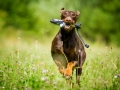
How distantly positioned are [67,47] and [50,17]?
92.7 ft

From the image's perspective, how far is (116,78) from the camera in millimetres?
6008

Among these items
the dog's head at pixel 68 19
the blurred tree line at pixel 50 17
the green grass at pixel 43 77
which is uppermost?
the blurred tree line at pixel 50 17

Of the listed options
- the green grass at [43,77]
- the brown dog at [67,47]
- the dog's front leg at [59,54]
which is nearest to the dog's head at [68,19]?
the brown dog at [67,47]

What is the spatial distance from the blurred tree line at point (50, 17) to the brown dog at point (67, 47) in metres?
21.8

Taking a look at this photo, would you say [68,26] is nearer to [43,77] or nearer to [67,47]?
[67,47]

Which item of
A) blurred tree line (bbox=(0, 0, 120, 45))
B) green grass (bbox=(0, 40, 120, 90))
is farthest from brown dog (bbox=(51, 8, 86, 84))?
blurred tree line (bbox=(0, 0, 120, 45))

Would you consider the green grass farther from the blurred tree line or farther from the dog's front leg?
the blurred tree line

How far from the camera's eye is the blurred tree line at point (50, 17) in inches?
1224

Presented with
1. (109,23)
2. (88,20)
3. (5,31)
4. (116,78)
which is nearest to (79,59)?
(116,78)

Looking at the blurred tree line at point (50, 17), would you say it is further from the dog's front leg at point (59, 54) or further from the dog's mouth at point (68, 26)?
the dog's mouth at point (68, 26)

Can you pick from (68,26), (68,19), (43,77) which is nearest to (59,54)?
(68,26)

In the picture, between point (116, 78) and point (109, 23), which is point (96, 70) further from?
point (109, 23)

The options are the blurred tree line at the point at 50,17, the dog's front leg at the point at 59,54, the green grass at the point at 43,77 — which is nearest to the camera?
the green grass at the point at 43,77

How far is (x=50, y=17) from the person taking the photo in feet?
114
